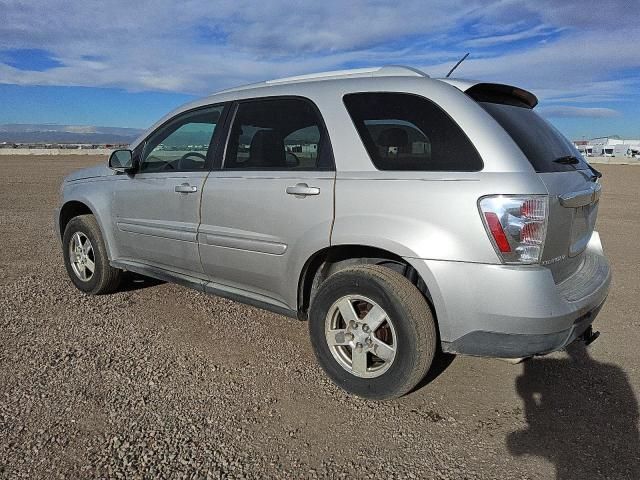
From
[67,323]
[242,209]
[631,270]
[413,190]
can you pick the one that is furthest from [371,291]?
[631,270]

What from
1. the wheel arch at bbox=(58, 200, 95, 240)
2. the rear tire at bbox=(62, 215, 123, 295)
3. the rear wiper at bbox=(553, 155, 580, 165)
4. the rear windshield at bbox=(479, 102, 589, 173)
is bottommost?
the rear tire at bbox=(62, 215, 123, 295)

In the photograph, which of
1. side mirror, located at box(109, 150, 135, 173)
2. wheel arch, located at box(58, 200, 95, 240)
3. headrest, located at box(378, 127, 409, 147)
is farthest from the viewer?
wheel arch, located at box(58, 200, 95, 240)

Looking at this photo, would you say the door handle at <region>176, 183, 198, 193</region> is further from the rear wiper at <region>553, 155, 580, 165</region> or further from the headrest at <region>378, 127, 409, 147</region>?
the rear wiper at <region>553, 155, 580, 165</region>

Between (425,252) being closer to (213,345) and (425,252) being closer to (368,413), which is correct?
(368,413)

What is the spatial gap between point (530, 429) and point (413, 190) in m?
1.44

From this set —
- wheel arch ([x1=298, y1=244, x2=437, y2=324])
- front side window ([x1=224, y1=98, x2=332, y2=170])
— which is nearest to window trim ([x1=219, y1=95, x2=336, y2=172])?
front side window ([x1=224, y1=98, x2=332, y2=170])

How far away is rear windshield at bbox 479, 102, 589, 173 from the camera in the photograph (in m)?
2.77

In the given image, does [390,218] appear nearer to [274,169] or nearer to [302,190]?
[302,190]

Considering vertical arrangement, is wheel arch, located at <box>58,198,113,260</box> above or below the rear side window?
below

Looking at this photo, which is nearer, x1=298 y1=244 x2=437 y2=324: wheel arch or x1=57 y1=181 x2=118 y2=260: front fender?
x1=298 y1=244 x2=437 y2=324: wheel arch

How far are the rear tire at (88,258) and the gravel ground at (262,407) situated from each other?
0.37m

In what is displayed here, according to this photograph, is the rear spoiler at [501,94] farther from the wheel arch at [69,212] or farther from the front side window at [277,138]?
the wheel arch at [69,212]

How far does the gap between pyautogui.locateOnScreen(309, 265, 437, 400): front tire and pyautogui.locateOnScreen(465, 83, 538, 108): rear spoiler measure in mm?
1110

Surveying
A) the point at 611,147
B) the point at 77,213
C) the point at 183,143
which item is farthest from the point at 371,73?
the point at 611,147
